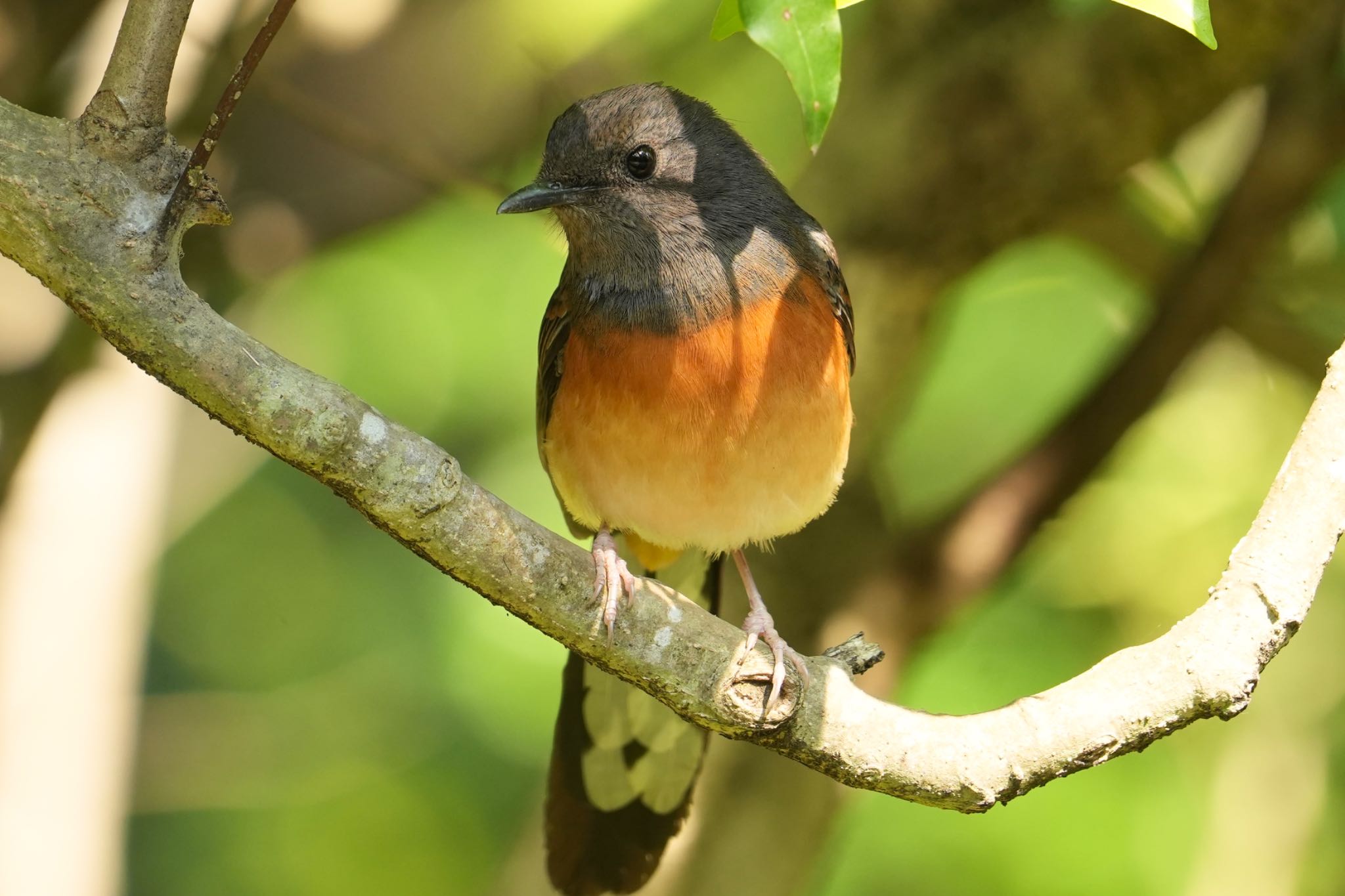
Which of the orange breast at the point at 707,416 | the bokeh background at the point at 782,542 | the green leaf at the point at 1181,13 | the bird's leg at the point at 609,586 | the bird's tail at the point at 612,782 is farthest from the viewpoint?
the bokeh background at the point at 782,542

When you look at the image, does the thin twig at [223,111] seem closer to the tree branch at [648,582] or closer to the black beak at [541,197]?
the tree branch at [648,582]

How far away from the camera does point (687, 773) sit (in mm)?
5168

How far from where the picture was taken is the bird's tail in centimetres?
Answer: 504

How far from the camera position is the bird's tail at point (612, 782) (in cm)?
504

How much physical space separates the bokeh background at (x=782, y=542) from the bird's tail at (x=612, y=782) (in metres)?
0.58

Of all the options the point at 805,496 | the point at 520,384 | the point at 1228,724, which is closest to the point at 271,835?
the point at 520,384

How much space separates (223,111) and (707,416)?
6.57ft

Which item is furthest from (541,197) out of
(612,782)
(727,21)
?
(612,782)

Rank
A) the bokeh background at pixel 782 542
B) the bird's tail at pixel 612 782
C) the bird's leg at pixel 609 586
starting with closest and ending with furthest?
1. the bird's leg at pixel 609 586
2. the bird's tail at pixel 612 782
3. the bokeh background at pixel 782 542

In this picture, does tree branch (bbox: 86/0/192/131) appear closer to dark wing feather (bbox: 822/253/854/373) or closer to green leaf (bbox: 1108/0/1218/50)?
green leaf (bbox: 1108/0/1218/50)

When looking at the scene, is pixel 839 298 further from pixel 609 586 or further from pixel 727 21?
pixel 727 21

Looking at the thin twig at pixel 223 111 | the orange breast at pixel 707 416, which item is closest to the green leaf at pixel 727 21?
the thin twig at pixel 223 111

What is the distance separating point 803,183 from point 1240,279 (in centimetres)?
191

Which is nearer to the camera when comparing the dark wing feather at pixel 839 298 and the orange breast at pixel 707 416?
the orange breast at pixel 707 416
